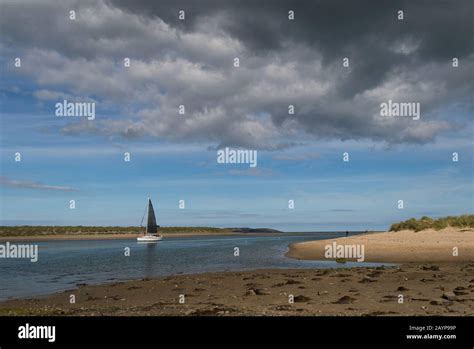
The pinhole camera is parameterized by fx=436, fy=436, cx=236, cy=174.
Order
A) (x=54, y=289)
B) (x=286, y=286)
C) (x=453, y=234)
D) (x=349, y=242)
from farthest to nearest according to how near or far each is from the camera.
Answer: (x=349, y=242) → (x=453, y=234) → (x=54, y=289) → (x=286, y=286)

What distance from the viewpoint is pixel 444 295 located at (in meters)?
A: 21.0

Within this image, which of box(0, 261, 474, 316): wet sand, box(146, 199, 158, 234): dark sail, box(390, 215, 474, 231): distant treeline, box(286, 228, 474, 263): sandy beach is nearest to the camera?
box(0, 261, 474, 316): wet sand

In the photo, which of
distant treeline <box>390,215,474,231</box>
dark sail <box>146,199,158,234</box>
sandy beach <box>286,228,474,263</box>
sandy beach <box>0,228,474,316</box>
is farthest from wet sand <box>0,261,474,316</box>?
dark sail <box>146,199,158,234</box>

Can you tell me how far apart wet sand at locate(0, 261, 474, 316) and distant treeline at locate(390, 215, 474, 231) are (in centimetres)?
3011

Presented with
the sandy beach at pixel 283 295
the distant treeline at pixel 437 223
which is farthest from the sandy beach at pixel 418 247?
the sandy beach at pixel 283 295

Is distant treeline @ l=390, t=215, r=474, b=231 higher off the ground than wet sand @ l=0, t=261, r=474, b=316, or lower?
higher

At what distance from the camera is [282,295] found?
79.5 feet

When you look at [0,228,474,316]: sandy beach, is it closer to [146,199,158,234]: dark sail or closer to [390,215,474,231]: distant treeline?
[390,215,474,231]: distant treeline

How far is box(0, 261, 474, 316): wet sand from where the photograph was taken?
19.1 meters

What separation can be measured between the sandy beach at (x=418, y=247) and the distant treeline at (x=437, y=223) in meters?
1.67
